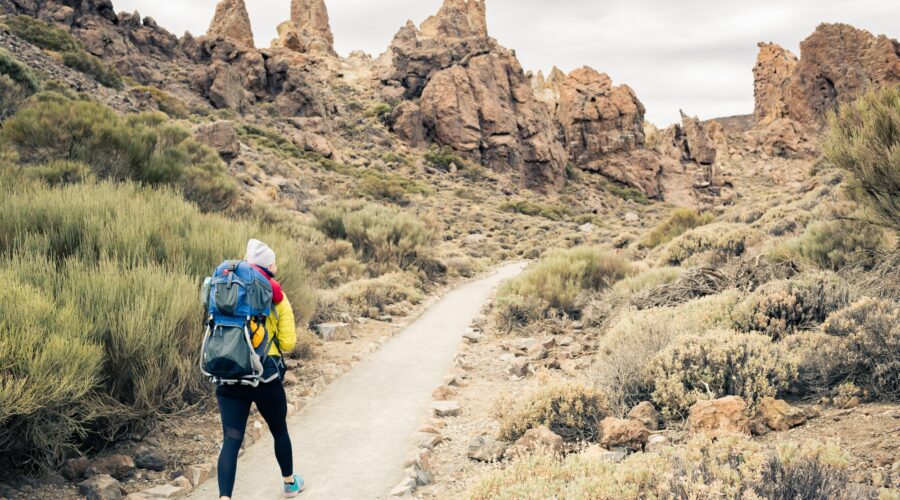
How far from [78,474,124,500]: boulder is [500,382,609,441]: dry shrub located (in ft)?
10.4

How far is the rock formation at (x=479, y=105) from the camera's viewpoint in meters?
54.2

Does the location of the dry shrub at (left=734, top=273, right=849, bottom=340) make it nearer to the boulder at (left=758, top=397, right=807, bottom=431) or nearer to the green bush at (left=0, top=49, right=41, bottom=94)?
the boulder at (left=758, top=397, right=807, bottom=431)

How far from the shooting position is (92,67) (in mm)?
33062

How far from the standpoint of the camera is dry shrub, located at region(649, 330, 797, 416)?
457cm

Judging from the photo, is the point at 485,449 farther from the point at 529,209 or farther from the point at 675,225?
the point at 529,209

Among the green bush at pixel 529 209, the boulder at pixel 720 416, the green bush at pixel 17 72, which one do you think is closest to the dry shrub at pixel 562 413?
the boulder at pixel 720 416

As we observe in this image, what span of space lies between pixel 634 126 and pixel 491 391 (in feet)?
217

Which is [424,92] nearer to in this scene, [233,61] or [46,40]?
[233,61]

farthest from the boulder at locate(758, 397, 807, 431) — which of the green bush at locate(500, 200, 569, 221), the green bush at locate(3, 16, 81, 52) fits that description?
the green bush at locate(3, 16, 81, 52)

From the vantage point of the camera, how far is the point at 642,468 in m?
2.90

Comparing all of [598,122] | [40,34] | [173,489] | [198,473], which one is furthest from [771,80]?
[173,489]

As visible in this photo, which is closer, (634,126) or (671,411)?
(671,411)

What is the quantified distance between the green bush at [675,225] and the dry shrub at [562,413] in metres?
17.6

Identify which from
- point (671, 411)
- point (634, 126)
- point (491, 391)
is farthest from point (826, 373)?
point (634, 126)
